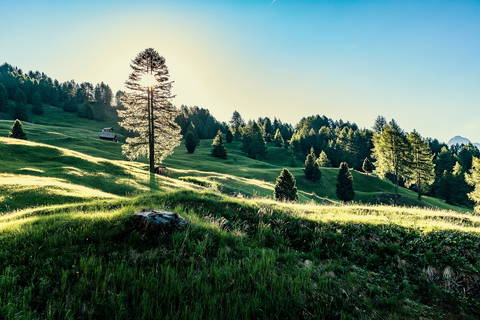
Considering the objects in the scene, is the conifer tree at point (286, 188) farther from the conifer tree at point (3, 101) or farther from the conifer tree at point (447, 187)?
the conifer tree at point (3, 101)

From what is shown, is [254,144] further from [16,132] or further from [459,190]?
[16,132]

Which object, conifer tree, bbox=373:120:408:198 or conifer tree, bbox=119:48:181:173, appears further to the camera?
conifer tree, bbox=373:120:408:198

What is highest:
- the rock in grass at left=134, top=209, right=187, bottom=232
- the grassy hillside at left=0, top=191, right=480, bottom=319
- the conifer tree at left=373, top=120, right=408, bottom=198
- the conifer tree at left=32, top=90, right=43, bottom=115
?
the conifer tree at left=32, top=90, right=43, bottom=115

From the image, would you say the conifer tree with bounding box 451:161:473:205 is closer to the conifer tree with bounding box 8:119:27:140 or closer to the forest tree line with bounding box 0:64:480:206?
the forest tree line with bounding box 0:64:480:206

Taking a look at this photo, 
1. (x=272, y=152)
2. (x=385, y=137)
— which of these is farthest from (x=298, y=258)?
(x=272, y=152)

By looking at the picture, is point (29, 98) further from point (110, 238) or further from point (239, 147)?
point (110, 238)

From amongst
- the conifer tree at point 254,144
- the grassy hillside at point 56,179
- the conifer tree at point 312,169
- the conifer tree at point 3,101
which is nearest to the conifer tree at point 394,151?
the conifer tree at point 312,169

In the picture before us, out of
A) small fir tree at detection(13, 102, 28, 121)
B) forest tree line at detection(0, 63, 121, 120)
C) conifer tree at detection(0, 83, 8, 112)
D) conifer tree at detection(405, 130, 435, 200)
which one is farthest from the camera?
forest tree line at detection(0, 63, 121, 120)

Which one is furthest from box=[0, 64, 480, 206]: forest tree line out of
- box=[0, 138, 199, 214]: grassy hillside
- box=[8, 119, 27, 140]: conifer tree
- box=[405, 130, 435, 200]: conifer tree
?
box=[8, 119, 27, 140]: conifer tree

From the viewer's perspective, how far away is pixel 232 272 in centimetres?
443

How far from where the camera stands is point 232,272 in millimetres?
4434

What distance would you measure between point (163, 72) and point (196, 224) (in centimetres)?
2869

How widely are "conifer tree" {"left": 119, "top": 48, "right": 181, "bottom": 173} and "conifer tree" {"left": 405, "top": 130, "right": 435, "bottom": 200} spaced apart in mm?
51660

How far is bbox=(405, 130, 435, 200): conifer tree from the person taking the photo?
179ft
